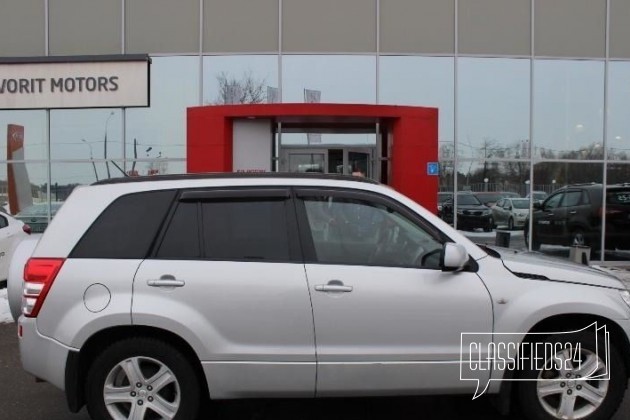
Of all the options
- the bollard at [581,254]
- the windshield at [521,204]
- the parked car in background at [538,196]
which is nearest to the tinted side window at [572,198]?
the parked car in background at [538,196]

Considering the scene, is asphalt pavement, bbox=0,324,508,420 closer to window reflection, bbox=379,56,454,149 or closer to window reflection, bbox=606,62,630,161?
window reflection, bbox=379,56,454,149

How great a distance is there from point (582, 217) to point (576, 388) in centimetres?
990

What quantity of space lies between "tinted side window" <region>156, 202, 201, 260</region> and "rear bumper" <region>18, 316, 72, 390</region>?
0.86 m

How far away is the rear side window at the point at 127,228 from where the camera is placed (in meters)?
3.76

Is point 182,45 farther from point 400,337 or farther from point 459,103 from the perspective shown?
point 400,337

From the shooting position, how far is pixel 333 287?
367 cm

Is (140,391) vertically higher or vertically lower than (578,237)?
lower

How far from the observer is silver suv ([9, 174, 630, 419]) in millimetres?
3650

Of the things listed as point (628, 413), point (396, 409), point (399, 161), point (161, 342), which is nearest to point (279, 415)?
point (396, 409)

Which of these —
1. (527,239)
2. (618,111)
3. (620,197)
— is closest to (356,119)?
(527,239)

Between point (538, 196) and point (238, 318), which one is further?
point (538, 196)

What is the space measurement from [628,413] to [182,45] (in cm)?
1129

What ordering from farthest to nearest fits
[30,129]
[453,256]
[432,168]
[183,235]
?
[30,129] < [432,168] < [183,235] < [453,256]

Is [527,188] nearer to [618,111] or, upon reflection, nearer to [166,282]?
[618,111]
